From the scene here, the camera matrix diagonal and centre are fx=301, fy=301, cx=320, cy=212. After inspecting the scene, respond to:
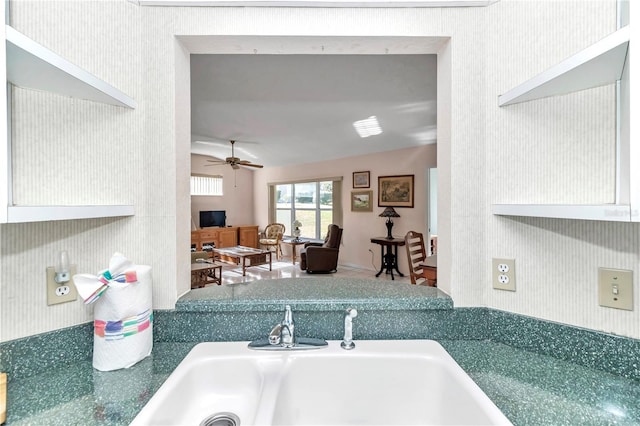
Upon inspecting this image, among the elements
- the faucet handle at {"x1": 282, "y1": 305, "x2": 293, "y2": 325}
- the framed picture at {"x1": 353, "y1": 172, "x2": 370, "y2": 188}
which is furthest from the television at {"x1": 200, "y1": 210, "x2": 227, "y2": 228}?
the faucet handle at {"x1": 282, "y1": 305, "x2": 293, "y2": 325}

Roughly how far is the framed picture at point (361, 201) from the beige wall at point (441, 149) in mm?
4785

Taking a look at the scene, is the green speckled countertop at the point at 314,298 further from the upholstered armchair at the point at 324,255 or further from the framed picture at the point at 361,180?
the framed picture at the point at 361,180

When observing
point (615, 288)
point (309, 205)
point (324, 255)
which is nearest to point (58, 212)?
point (615, 288)

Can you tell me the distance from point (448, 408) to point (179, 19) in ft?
5.10

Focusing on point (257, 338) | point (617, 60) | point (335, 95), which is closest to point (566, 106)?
point (617, 60)

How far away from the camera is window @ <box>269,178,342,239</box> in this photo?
6.76 meters

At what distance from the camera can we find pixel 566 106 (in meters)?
0.94

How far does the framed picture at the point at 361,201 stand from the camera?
5961 mm

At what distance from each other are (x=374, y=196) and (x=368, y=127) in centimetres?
180

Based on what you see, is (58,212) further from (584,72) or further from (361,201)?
(361,201)

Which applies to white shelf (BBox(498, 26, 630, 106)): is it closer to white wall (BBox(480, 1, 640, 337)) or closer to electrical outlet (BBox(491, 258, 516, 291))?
white wall (BBox(480, 1, 640, 337))

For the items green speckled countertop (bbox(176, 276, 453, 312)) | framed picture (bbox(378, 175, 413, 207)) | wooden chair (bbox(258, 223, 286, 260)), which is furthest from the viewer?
wooden chair (bbox(258, 223, 286, 260))

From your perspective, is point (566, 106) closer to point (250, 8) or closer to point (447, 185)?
point (447, 185)

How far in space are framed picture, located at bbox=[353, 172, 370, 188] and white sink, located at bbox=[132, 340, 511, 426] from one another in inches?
202
